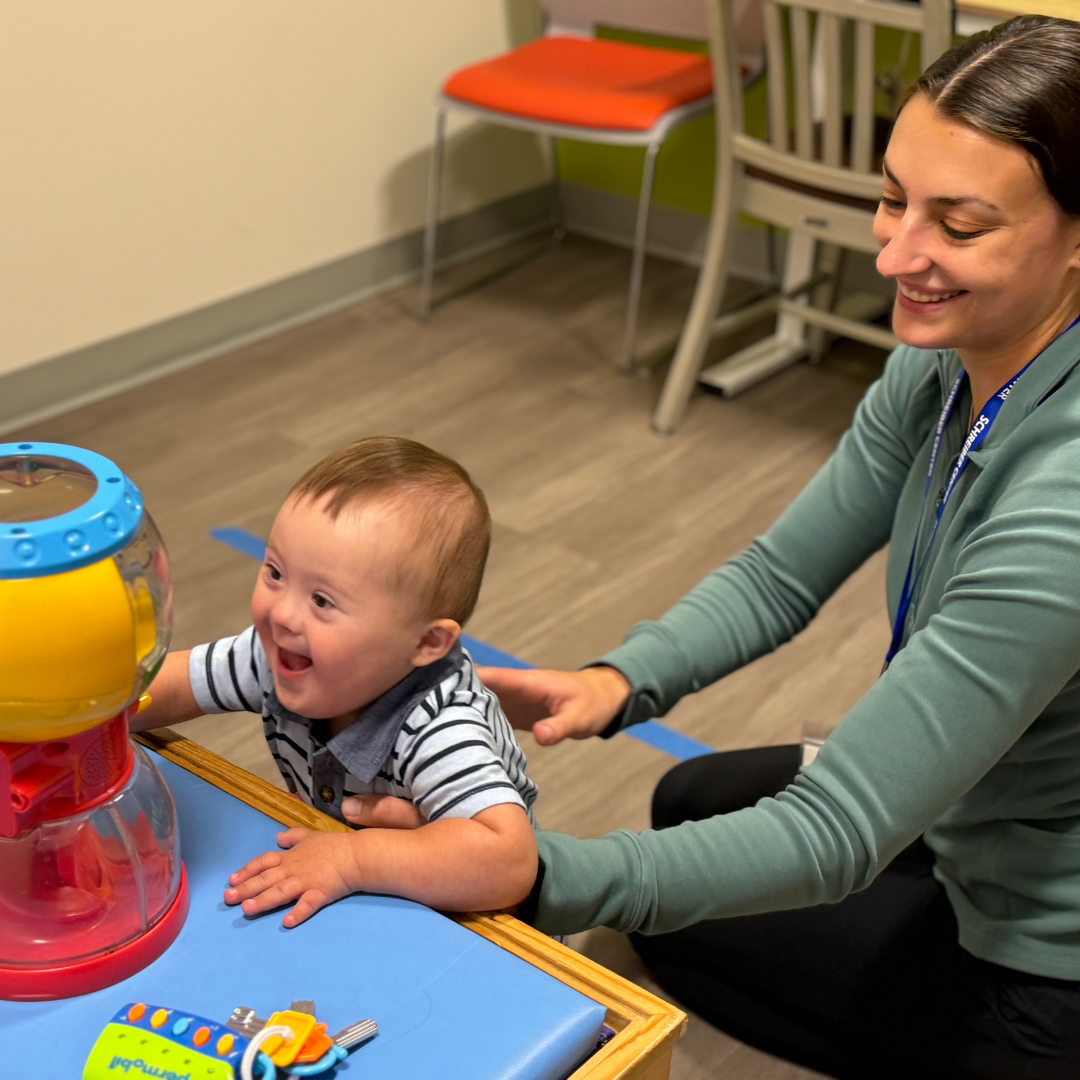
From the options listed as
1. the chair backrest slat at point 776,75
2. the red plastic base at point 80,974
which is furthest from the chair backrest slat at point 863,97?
the red plastic base at point 80,974

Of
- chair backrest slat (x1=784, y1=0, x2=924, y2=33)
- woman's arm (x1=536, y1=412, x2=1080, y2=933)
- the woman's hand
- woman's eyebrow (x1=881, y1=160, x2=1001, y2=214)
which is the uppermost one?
woman's eyebrow (x1=881, y1=160, x2=1001, y2=214)

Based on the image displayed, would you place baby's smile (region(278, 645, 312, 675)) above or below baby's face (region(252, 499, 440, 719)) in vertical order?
below

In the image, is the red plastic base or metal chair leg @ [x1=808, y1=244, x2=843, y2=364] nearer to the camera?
the red plastic base

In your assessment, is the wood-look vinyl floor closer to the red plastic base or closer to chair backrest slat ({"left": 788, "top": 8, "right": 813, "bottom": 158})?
chair backrest slat ({"left": 788, "top": 8, "right": 813, "bottom": 158})

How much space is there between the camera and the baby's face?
86cm

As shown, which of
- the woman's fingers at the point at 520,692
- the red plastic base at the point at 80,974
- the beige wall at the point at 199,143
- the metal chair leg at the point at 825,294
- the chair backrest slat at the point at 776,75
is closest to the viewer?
the red plastic base at the point at 80,974

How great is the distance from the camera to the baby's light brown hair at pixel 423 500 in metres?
0.87

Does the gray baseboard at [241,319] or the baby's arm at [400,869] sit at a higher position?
the baby's arm at [400,869]

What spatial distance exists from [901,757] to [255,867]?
17.4 inches

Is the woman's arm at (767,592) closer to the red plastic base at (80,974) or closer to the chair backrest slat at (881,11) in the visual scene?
the red plastic base at (80,974)

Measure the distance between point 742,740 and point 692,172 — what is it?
2.06 m

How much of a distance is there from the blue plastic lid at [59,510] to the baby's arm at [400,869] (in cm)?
25

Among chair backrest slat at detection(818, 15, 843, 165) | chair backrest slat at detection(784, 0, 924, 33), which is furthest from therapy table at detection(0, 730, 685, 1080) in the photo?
chair backrest slat at detection(818, 15, 843, 165)

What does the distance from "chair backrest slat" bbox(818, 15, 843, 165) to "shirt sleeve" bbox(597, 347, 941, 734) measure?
51.1 inches
